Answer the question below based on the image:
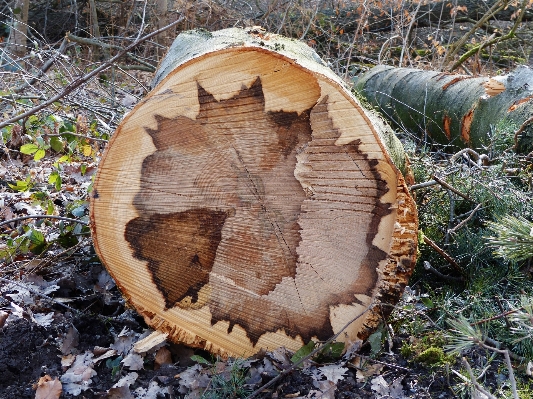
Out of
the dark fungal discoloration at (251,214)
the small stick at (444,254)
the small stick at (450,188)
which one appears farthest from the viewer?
the small stick at (450,188)

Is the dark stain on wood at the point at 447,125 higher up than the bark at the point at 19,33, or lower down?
lower down

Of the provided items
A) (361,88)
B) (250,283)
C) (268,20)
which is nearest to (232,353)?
(250,283)

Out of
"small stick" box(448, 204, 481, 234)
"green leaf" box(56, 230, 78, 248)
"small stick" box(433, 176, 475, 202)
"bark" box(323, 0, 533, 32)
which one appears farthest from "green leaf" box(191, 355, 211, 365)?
"bark" box(323, 0, 533, 32)

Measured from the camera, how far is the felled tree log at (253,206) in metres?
1.97

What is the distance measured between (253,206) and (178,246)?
348 mm

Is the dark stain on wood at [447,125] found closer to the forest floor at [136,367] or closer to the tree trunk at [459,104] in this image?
the tree trunk at [459,104]

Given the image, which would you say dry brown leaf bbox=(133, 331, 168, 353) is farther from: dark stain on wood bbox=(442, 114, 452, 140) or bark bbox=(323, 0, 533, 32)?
Result: bark bbox=(323, 0, 533, 32)

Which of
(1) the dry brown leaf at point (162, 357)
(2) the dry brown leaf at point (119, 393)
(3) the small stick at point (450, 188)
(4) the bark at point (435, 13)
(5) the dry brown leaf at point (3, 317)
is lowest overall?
(1) the dry brown leaf at point (162, 357)

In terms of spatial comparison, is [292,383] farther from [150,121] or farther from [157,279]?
[150,121]

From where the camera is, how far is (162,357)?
7.34ft

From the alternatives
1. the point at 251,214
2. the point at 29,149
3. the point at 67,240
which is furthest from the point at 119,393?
the point at 29,149

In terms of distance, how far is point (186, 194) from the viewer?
82.9 inches

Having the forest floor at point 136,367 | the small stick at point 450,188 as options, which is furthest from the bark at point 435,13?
the forest floor at point 136,367

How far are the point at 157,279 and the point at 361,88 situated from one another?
3.94m
